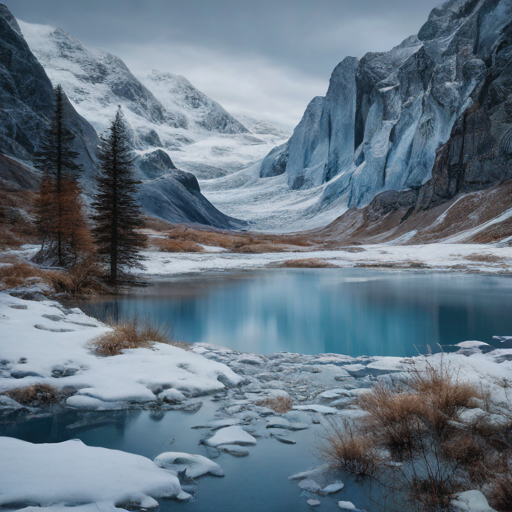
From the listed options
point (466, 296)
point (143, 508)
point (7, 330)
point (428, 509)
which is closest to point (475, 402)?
point (428, 509)

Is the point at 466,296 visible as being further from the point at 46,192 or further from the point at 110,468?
the point at 46,192

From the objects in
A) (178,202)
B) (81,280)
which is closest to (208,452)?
(81,280)

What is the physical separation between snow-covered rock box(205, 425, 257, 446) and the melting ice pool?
0.38 feet

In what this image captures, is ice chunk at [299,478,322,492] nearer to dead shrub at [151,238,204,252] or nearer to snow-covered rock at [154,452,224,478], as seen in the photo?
snow-covered rock at [154,452,224,478]

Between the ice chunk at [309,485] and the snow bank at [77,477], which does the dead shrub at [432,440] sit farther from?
the snow bank at [77,477]

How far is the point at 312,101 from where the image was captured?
13188cm

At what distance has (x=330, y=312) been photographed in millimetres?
15195

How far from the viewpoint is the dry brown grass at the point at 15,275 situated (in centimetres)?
1345

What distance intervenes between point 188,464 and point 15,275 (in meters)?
13.7

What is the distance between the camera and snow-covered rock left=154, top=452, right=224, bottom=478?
3.88 meters

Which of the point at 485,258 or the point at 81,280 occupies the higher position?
the point at 485,258

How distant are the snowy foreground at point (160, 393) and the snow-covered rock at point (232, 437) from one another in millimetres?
13

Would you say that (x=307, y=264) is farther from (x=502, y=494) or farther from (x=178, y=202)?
(x=178, y=202)

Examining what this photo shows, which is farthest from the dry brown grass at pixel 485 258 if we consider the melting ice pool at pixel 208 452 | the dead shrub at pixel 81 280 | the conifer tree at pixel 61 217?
the melting ice pool at pixel 208 452
